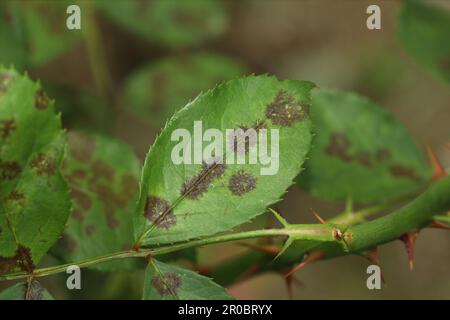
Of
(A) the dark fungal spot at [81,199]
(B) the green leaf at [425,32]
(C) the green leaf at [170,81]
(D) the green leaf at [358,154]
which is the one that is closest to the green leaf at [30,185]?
(A) the dark fungal spot at [81,199]

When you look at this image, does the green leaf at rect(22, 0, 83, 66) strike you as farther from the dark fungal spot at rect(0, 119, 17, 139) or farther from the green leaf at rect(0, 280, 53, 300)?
the green leaf at rect(0, 280, 53, 300)

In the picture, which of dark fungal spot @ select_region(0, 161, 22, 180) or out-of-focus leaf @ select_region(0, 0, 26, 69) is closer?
dark fungal spot @ select_region(0, 161, 22, 180)

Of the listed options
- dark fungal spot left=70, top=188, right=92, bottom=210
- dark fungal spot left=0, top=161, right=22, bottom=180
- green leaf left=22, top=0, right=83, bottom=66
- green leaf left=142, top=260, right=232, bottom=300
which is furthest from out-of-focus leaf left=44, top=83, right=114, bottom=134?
green leaf left=142, top=260, right=232, bottom=300

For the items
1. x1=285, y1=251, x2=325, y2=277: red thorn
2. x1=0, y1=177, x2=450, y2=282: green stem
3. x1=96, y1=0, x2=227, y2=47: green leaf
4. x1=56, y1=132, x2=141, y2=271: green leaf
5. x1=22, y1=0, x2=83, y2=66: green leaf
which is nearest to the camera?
x1=0, y1=177, x2=450, y2=282: green stem

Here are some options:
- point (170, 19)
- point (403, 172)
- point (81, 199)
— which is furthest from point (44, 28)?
point (403, 172)

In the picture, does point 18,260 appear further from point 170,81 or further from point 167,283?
point 170,81

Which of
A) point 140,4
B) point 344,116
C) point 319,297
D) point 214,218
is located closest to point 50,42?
point 140,4
